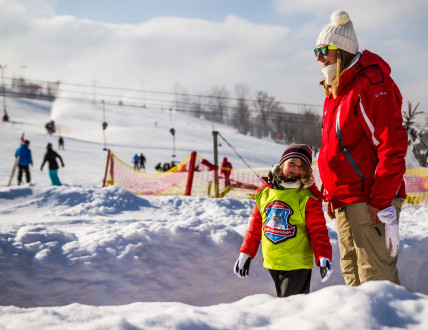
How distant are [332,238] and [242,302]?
8.97 feet

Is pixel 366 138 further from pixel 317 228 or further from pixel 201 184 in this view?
→ pixel 201 184

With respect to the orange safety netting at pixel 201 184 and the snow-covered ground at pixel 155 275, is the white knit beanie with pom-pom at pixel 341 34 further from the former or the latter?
the orange safety netting at pixel 201 184

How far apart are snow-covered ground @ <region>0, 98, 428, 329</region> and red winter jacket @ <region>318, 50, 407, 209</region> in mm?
643

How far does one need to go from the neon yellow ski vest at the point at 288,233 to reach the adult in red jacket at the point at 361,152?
0.24 meters

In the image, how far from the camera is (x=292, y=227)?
2.42 meters

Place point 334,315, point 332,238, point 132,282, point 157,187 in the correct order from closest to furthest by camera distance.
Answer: point 334,315 → point 132,282 → point 332,238 → point 157,187

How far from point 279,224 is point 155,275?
5.36ft

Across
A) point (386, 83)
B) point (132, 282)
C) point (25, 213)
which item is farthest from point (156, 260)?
point (25, 213)

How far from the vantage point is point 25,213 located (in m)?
6.51

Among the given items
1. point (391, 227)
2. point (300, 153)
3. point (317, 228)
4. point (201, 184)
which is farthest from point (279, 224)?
point (201, 184)

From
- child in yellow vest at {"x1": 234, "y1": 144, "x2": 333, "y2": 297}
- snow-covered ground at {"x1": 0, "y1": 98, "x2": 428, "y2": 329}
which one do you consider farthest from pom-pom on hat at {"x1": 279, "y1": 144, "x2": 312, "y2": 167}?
snow-covered ground at {"x1": 0, "y1": 98, "x2": 428, "y2": 329}

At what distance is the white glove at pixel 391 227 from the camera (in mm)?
2004

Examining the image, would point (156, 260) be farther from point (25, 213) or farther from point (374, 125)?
point (25, 213)

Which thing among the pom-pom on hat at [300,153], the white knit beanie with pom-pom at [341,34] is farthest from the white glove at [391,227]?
the white knit beanie with pom-pom at [341,34]
